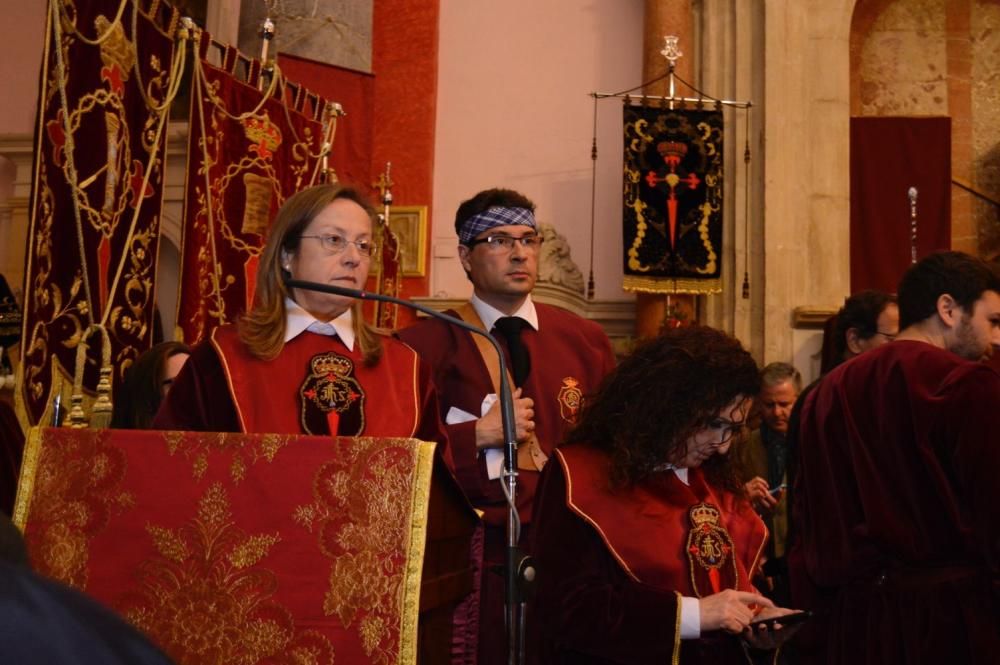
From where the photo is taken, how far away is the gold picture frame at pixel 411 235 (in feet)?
31.7

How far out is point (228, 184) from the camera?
526 cm

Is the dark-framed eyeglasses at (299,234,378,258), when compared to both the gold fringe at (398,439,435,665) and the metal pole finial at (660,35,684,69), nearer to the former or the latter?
the gold fringe at (398,439,435,665)

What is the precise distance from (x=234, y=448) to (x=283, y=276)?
0.93 metres

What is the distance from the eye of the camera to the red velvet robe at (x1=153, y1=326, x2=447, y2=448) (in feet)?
9.20

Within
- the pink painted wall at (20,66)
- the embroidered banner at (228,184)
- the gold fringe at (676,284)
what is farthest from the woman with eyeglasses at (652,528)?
the pink painted wall at (20,66)

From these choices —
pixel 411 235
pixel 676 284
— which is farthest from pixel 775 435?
pixel 411 235

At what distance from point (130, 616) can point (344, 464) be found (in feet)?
1.47

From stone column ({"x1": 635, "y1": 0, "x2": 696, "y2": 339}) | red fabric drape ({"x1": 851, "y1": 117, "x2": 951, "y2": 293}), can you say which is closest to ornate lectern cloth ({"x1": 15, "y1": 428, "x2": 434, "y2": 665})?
stone column ({"x1": 635, "y1": 0, "x2": 696, "y2": 339})

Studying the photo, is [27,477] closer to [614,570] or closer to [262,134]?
[614,570]

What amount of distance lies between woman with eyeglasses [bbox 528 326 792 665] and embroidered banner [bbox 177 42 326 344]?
8.20 ft

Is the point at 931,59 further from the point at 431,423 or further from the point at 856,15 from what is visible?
the point at 431,423

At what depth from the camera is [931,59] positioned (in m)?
9.86

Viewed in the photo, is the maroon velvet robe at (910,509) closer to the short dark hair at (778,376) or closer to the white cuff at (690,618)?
the white cuff at (690,618)

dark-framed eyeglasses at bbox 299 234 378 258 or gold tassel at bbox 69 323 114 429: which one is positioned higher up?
dark-framed eyeglasses at bbox 299 234 378 258
